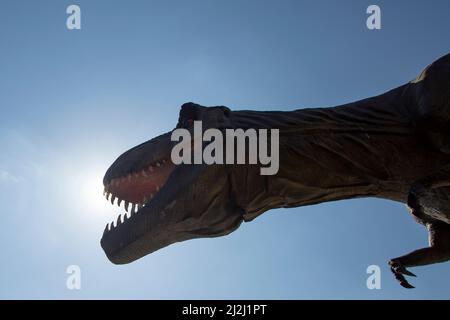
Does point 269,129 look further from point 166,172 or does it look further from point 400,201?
point 400,201

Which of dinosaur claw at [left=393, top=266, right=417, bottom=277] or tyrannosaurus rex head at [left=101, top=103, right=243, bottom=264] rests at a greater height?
tyrannosaurus rex head at [left=101, top=103, right=243, bottom=264]

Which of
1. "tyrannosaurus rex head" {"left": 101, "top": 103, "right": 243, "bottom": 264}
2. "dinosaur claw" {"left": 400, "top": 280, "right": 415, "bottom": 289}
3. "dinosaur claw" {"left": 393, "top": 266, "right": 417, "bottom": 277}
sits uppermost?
"tyrannosaurus rex head" {"left": 101, "top": 103, "right": 243, "bottom": 264}

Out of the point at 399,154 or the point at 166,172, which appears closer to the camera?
the point at 399,154

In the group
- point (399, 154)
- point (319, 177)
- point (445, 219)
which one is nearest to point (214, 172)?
point (319, 177)

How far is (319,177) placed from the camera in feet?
15.9

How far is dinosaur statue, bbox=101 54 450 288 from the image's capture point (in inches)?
187

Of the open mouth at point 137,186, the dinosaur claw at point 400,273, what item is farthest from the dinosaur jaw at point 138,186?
the dinosaur claw at point 400,273

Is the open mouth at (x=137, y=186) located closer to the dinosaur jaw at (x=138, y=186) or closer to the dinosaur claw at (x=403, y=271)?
the dinosaur jaw at (x=138, y=186)

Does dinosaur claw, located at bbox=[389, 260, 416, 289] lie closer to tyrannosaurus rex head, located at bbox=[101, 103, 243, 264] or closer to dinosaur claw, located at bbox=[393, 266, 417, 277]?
dinosaur claw, located at bbox=[393, 266, 417, 277]

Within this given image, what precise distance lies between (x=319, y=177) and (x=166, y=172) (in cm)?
123

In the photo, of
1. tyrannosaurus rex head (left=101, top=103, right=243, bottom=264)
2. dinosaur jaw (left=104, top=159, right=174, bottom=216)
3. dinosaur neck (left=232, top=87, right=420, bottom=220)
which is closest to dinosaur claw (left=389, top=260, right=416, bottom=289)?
dinosaur neck (left=232, top=87, right=420, bottom=220)

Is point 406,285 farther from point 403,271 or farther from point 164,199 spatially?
point 164,199

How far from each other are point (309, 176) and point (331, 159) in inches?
8.4

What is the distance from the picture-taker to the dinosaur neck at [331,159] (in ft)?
15.8
